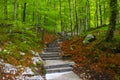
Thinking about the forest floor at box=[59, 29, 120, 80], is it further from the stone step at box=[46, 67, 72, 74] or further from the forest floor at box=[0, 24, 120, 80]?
the stone step at box=[46, 67, 72, 74]

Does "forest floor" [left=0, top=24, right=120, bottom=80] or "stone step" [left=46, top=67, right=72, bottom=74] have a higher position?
"forest floor" [left=0, top=24, right=120, bottom=80]

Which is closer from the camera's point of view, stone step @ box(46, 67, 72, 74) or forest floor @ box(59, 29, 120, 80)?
forest floor @ box(59, 29, 120, 80)

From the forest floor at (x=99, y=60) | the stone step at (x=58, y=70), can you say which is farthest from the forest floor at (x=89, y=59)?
the stone step at (x=58, y=70)

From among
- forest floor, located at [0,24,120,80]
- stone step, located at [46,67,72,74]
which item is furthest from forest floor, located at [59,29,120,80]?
stone step, located at [46,67,72,74]

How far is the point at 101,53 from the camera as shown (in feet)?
39.1

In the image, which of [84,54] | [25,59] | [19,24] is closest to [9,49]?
[25,59]

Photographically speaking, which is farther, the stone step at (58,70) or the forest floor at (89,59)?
the stone step at (58,70)

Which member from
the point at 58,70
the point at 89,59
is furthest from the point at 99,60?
the point at 58,70

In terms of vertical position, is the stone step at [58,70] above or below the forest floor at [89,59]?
below

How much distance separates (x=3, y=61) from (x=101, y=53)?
6.23 metres

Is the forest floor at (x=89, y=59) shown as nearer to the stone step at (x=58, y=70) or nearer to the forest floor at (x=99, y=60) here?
the forest floor at (x=99, y=60)

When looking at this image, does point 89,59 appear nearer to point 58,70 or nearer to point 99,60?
point 99,60

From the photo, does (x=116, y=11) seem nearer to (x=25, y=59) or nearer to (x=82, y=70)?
(x=82, y=70)

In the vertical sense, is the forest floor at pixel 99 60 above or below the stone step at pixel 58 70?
above
